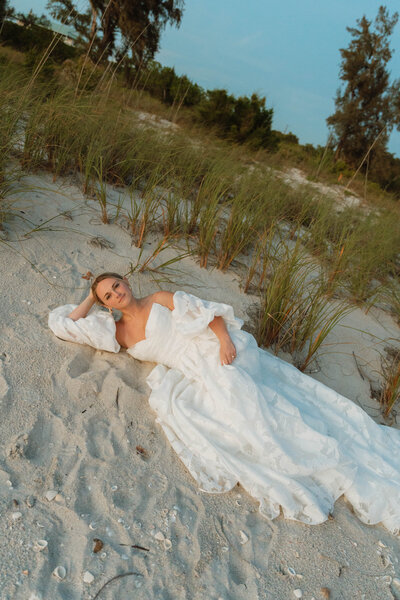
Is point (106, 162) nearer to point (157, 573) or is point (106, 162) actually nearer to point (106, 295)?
point (106, 295)

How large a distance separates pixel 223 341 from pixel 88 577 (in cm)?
135

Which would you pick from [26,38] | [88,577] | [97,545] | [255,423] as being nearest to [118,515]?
[97,545]

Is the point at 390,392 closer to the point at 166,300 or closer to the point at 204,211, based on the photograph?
the point at 166,300

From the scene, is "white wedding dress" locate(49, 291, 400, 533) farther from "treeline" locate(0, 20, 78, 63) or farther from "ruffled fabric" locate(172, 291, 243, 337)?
"treeline" locate(0, 20, 78, 63)

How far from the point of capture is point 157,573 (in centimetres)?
167

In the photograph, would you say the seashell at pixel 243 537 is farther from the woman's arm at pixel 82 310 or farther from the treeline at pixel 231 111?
the treeline at pixel 231 111

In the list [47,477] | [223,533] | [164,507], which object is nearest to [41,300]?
[47,477]

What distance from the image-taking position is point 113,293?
2578mm

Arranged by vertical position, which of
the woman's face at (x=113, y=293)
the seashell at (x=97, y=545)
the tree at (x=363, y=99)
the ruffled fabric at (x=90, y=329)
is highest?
the tree at (x=363, y=99)

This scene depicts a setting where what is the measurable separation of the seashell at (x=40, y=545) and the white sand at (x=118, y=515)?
0.03 ft

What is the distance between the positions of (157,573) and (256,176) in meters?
4.78

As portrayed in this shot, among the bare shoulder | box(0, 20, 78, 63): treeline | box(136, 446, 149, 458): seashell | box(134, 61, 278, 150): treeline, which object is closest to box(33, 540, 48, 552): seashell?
box(136, 446, 149, 458): seashell

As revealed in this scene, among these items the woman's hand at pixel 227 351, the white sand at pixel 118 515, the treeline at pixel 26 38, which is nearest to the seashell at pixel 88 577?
the white sand at pixel 118 515

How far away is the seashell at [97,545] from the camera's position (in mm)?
1679
